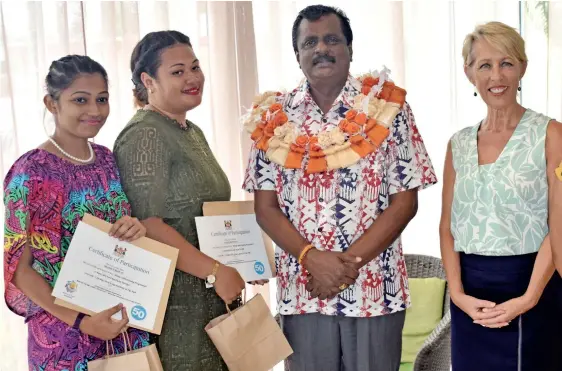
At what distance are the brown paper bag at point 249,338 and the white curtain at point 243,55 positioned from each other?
1375 millimetres

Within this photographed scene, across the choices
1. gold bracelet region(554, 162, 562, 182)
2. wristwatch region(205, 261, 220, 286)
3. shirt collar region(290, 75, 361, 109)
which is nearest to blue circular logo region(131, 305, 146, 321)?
wristwatch region(205, 261, 220, 286)

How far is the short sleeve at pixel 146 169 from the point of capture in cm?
257

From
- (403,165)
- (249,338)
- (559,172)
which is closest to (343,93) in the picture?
(403,165)

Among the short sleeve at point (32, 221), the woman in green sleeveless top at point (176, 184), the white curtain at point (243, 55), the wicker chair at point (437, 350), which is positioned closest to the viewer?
the short sleeve at point (32, 221)

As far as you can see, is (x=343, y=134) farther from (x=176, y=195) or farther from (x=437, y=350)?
(x=437, y=350)

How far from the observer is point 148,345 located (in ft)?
8.36

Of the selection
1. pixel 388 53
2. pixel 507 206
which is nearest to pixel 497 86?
pixel 507 206

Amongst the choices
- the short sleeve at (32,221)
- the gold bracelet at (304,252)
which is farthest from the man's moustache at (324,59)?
the short sleeve at (32,221)

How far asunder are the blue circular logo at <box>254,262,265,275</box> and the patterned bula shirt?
178mm

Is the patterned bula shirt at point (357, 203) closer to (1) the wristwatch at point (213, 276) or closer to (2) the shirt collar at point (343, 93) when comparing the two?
(2) the shirt collar at point (343, 93)

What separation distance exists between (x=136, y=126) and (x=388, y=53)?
2116 millimetres

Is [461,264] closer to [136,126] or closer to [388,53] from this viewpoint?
[136,126]

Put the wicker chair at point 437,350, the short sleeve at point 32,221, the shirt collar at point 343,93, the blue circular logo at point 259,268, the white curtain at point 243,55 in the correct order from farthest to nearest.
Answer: the white curtain at point 243,55 → the wicker chair at point 437,350 → the blue circular logo at point 259,268 → the shirt collar at point 343,93 → the short sleeve at point 32,221

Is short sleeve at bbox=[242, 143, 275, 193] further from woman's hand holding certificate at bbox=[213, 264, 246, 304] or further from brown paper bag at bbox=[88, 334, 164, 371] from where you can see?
brown paper bag at bbox=[88, 334, 164, 371]
